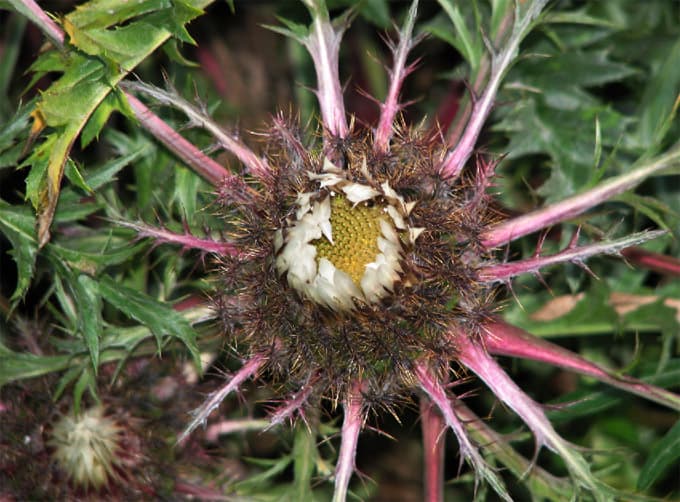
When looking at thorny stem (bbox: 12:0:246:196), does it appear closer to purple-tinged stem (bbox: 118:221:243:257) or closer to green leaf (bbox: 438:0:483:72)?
purple-tinged stem (bbox: 118:221:243:257)

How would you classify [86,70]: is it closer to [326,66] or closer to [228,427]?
[326,66]

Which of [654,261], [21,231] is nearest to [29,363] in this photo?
[21,231]

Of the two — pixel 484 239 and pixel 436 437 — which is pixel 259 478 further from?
pixel 484 239

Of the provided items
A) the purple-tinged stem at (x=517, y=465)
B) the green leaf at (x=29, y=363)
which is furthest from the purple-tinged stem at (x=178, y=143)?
the purple-tinged stem at (x=517, y=465)

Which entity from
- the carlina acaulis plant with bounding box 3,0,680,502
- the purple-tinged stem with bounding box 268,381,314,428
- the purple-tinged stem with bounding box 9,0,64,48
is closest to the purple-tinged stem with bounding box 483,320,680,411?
the carlina acaulis plant with bounding box 3,0,680,502

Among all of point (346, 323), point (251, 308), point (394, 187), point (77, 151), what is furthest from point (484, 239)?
point (77, 151)

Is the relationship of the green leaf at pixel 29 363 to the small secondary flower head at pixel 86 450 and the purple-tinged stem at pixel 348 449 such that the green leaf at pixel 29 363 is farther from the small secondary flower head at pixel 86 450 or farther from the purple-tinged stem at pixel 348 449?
the purple-tinged stem at pixel 348 449

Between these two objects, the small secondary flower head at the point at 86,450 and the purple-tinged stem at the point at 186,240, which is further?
the small secondary flower head at the point at 86,450
